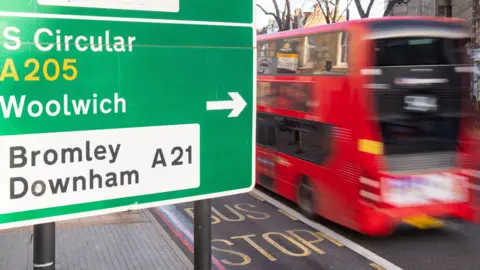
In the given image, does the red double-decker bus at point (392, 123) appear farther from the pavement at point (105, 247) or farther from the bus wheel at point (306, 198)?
the pavement at point (105, 247)

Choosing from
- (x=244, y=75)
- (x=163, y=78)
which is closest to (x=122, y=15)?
(x=163, y=78)

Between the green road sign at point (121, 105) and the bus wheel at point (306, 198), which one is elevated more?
the green road sign at point (121, 105)

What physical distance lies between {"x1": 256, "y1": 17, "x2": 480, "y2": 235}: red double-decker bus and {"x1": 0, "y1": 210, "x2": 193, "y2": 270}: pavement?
3152mm

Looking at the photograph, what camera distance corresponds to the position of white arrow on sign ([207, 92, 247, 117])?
2.63 meters

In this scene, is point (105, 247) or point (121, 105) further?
point (105, 247)

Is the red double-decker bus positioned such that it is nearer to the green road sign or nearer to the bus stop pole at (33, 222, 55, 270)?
the green road sign

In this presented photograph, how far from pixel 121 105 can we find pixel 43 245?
2.43 ft

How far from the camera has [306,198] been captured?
34.9 feet

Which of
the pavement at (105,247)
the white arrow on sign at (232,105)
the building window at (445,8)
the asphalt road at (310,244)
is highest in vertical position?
the building window at (445,8)

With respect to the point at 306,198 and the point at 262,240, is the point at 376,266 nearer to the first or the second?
the point at 262,240

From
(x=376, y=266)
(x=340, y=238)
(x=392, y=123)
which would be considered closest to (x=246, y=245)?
(x=340, y=238)

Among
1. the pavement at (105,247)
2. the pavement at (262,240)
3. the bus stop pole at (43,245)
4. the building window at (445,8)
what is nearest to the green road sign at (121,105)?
the bus stop pole at (43,245)

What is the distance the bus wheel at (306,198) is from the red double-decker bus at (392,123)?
0.31m

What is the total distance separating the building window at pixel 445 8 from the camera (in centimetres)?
3462
